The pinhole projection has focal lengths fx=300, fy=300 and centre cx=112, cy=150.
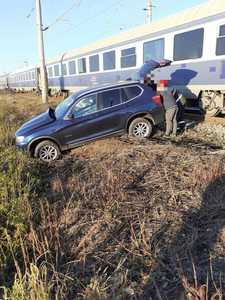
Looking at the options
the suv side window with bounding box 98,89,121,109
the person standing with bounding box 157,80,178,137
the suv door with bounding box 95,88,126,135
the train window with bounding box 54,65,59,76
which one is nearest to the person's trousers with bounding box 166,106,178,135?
the person standing with bounding box 157,80,178,137

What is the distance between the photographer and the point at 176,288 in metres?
2.97

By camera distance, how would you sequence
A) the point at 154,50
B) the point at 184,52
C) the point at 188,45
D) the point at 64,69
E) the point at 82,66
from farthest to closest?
1. the point at 64,69
2. the point at 82,66
3. the point at 154,50
4. the point at 184,52
5. the point at 188,45

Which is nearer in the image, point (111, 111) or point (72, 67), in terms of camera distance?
point (111, 111)

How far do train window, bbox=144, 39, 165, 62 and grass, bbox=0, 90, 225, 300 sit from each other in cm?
668

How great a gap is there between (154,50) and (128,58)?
209 centimetres

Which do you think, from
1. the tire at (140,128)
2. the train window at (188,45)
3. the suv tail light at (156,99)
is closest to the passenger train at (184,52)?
the train window at (188,45)

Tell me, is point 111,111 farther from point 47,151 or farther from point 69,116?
point 47,151

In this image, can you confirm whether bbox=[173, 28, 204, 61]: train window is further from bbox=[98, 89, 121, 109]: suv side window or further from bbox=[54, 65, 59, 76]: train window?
bbox=[54, 65, 59, 76]: train window

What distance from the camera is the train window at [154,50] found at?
39.0ft

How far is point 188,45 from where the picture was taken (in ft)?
34.8

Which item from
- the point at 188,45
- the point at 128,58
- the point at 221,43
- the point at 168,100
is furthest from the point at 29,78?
the point at 168,100

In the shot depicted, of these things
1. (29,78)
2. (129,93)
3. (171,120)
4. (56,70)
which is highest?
(56,70)

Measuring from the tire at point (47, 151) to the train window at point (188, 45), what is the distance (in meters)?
6.08

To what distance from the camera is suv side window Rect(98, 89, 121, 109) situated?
806 centimetres
